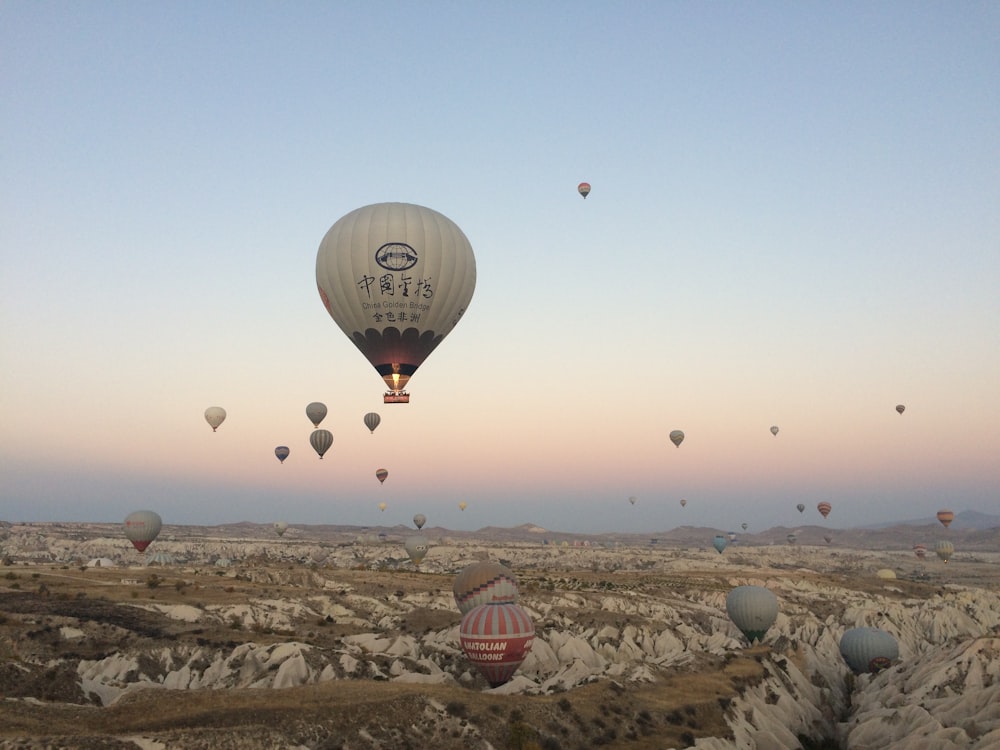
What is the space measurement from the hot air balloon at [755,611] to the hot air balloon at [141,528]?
2841 inches

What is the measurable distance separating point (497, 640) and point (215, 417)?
217 ft

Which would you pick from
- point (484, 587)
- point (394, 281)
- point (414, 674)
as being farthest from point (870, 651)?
point (394, 281)

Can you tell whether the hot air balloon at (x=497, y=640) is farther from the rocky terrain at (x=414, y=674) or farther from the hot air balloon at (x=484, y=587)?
the hot air balloon at (x=484, y=587)

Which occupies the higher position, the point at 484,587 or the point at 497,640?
the point at 484,587

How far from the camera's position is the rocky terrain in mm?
31469

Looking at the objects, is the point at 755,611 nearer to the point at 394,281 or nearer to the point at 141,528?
the point at 394,281

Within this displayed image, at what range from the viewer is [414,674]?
51188 mm

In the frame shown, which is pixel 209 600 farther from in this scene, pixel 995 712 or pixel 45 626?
pixel 995 712

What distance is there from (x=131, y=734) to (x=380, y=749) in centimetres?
925

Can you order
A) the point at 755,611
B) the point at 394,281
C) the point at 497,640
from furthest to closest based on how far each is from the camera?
the point at 755,611
the point at 394,281
the point at 497,640

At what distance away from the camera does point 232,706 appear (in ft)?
104

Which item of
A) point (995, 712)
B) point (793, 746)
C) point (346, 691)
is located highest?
point (346, 691)

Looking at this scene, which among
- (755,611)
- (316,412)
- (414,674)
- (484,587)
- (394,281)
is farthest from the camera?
(316,412)

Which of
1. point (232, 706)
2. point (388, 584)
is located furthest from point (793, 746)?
point (388, 584)
